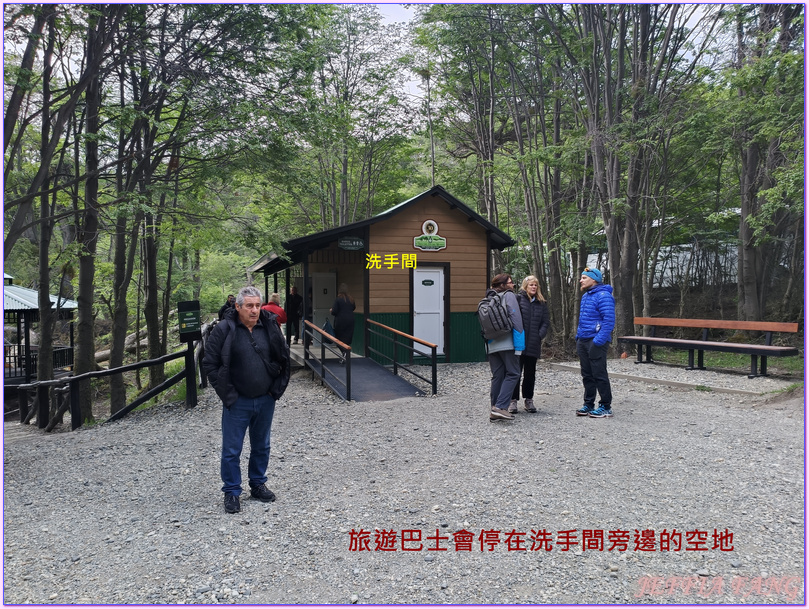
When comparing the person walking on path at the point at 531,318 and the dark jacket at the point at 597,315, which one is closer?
the dark jacket at the point at 597,315

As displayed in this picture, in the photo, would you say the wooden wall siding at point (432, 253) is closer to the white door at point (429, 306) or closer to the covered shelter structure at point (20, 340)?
the white door at point (429, 306)

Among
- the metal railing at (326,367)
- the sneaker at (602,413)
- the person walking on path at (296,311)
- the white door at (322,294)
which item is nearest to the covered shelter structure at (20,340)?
the person walking on path at (296,311)

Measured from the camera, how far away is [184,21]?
30.0 ft

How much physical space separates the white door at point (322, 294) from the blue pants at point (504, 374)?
28.5 ft

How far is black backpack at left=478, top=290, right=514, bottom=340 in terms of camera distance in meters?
6.60

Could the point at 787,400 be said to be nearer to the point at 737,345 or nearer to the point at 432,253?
the point at 737,345

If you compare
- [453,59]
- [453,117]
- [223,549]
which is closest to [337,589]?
[223,549]

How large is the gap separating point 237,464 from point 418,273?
9.06m

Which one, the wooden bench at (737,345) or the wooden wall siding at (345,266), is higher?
the wooden wall siding at (345,266)

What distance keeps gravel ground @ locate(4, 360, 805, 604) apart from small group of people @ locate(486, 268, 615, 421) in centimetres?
36

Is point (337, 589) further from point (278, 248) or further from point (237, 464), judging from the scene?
point (278, 248)

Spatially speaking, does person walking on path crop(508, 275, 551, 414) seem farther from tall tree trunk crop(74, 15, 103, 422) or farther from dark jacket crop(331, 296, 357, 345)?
tall tree trunk crop(74, 15, 103, 422)

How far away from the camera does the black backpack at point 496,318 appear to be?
6.60 meters

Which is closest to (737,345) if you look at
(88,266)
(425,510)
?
(425,510)
